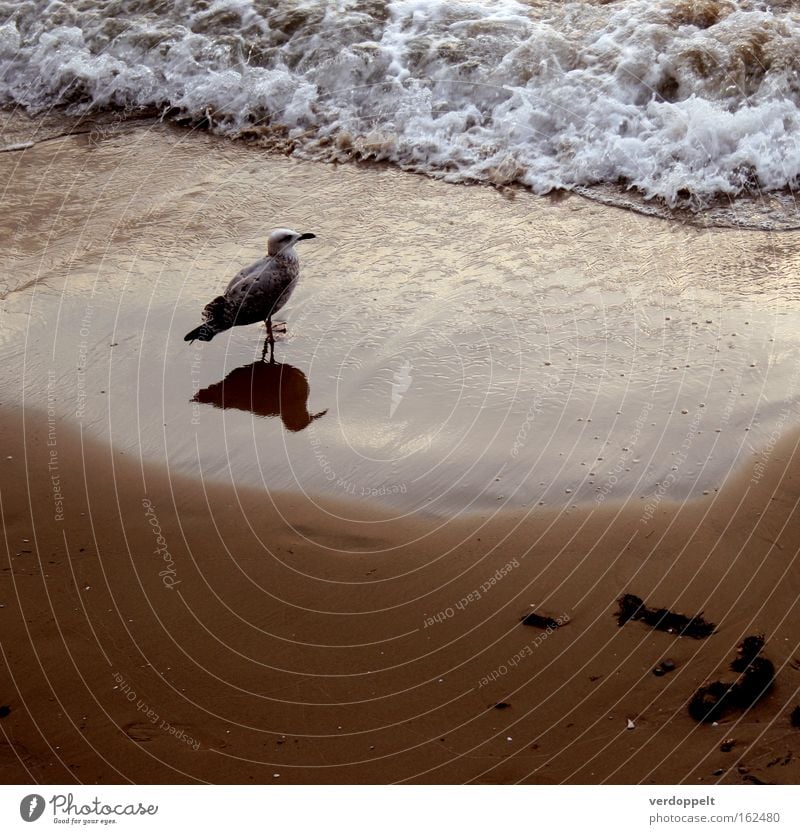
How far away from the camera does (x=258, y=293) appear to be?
23.3ft

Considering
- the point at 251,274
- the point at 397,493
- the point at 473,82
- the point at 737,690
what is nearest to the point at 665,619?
the point at 737,690

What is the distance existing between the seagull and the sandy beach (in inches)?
9.7

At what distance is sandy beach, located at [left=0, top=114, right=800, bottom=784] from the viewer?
4262 millimetres

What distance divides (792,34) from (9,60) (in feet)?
32.2

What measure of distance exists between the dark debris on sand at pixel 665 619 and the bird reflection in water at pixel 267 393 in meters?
2.55

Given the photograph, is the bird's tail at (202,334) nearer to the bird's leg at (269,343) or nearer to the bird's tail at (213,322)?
the bird's tail at (213,322)

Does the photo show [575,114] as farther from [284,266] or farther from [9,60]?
[9,60]

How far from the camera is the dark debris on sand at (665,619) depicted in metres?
4.66

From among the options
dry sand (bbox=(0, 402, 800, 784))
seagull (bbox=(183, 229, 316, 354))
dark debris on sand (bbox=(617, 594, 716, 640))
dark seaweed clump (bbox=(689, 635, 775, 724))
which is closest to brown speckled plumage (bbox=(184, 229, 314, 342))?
seagull (bbox=(183, 229, 316, 354))

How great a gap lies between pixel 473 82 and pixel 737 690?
838 centimetres

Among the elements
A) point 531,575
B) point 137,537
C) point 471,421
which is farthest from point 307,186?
point 531,575

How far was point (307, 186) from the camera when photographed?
31.7 ft

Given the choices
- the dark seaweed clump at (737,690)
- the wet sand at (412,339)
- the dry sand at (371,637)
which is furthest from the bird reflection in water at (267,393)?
the dark seaweed clump at (737,690)

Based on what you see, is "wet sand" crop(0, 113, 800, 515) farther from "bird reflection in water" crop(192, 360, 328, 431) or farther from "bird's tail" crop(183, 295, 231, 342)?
"bird's tail" crop(183, 295, 231, 342)
